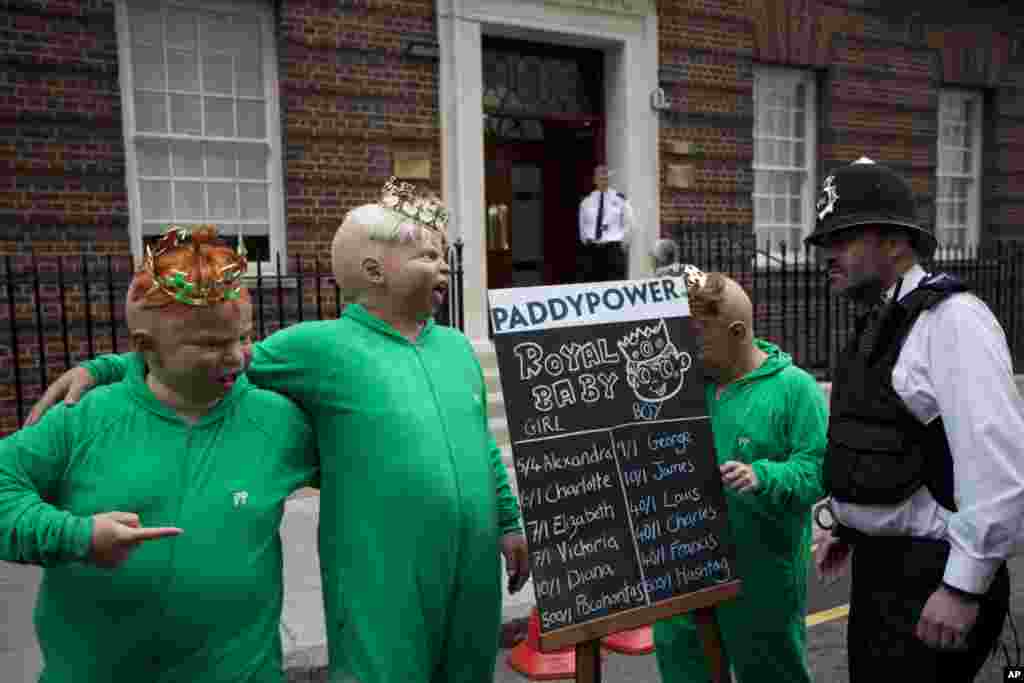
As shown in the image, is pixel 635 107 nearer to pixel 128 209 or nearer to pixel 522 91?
pixel 522 91

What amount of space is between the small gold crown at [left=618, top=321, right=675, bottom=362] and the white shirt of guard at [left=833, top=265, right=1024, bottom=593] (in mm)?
636

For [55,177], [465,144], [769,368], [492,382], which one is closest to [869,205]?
[769,368]

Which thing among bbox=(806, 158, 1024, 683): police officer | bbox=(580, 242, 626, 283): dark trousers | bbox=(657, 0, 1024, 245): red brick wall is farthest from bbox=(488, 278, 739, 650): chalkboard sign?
bbox=(657, 0, 1024, 245): red brick wall

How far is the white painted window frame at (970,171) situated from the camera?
40.6 feet

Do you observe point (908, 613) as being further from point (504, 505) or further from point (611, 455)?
point (504, 505)

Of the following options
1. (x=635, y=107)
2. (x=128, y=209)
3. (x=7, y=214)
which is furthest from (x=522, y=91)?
(x=7, y=214)

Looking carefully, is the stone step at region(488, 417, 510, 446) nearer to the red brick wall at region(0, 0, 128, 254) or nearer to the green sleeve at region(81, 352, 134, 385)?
the red brick wall at region(0, 0, 128, 254)

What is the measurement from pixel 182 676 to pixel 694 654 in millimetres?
1494

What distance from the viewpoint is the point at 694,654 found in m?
2.65

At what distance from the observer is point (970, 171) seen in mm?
12805

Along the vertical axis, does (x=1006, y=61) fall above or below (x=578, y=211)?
above

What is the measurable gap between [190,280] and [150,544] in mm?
567

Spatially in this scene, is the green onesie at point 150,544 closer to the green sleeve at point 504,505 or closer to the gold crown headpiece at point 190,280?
the gold crown headpiece at point 190,280

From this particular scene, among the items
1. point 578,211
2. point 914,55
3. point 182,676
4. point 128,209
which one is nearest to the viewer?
point 182,676
